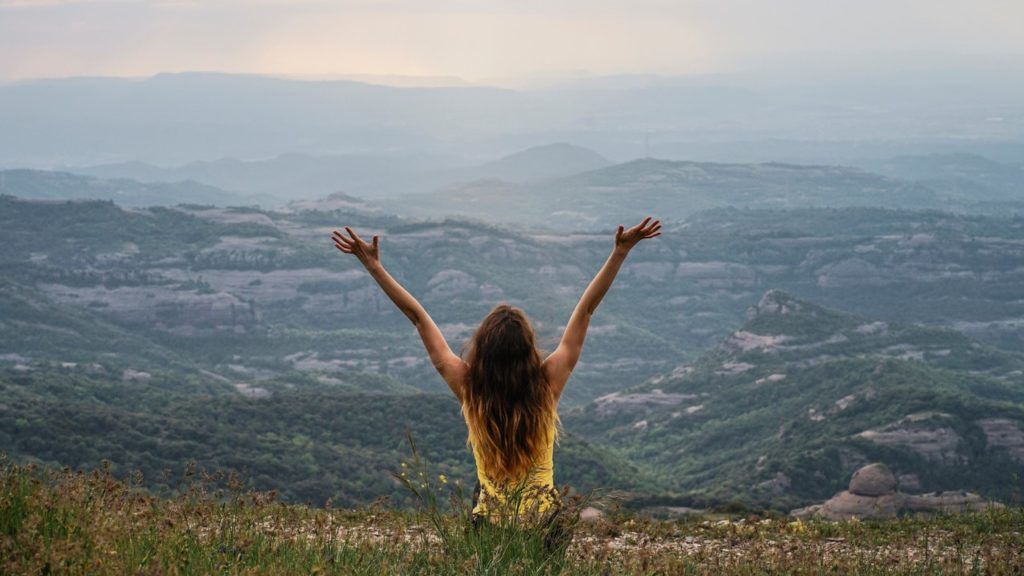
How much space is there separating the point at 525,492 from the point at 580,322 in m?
1.38

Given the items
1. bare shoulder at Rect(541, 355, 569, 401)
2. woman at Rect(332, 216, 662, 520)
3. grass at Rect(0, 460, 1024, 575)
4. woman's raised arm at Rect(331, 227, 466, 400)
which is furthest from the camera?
woman's raised arm at Rect(331, 227, 466, 400)

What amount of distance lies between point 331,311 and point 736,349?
7104 centimetres

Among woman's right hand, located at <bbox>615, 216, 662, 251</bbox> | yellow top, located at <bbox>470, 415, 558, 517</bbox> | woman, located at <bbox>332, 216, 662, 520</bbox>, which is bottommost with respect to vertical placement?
yellow top, located at <bbox>470, 415, 558, 517</bbox>

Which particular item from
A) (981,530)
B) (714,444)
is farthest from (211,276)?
(981,530)

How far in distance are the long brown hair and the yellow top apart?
0.19 ft

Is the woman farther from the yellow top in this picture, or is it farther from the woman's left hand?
the woman's left hand

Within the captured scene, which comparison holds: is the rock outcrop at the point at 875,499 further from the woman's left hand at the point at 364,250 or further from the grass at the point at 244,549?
the woman's left hand at the point at 364,250

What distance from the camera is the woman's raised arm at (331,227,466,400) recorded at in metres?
8.17

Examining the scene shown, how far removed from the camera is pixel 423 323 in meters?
8.50

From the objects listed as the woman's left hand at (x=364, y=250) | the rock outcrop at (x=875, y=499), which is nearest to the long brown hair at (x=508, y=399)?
the woman's left hand at (x=364, y=250)

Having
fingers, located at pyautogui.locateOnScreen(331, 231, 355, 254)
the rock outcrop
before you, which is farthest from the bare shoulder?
the rock outcrop

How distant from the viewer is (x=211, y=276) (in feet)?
528

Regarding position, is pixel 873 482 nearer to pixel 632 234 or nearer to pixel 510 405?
pixel 632 234

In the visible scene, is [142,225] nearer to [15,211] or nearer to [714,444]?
[15,211]
